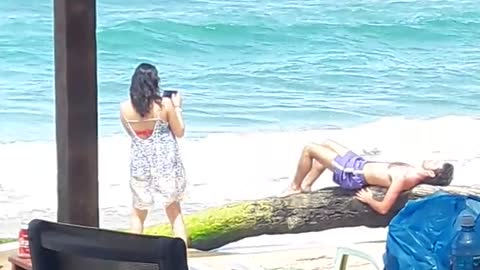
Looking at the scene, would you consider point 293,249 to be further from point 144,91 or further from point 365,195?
point 144,91

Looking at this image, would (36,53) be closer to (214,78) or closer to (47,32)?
(47,32)

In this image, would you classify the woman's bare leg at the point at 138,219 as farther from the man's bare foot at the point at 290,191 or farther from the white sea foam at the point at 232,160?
the man's bare foot at the point at 290,191

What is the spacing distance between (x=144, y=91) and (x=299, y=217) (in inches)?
44.2

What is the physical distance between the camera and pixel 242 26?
28.0ft

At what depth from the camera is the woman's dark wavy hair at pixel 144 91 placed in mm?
4402

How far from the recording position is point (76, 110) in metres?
2.58

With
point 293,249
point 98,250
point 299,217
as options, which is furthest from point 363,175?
point 98,250

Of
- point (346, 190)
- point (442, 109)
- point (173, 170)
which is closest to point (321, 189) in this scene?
point (346, 190)

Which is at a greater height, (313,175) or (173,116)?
(173,116)

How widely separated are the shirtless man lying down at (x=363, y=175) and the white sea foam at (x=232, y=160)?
13cm

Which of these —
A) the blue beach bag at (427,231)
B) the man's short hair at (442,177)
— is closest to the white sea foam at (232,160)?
the man's short hair at (442,177)

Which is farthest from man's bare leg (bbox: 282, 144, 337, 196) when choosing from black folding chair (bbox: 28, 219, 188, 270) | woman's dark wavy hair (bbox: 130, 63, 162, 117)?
black folding chair (bbox: 28, 219, 188, 270)

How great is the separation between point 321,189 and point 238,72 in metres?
3.36

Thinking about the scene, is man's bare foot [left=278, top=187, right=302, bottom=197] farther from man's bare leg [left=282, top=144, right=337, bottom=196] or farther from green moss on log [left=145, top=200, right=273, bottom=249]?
green moss on log [left=145, top=200, right=273, bottom=249]
